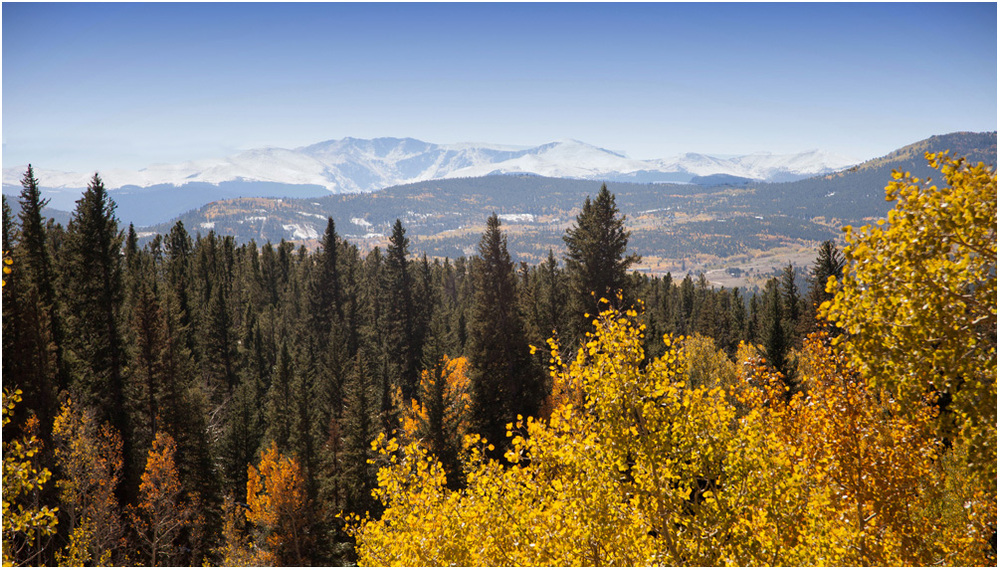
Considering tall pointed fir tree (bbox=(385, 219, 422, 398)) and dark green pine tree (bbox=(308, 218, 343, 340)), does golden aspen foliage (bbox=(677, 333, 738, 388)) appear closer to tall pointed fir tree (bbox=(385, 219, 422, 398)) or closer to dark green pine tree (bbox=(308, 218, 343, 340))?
tall pointed fir tree (bbox=(385, 219, 422, 398))

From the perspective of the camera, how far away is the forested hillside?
25.7ft

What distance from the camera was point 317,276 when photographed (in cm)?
6016

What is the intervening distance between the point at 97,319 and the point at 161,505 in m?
11.0

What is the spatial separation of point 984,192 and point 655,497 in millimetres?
6279

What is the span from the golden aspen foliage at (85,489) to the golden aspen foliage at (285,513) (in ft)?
27.3

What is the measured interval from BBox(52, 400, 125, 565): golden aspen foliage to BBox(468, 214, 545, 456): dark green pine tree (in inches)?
711

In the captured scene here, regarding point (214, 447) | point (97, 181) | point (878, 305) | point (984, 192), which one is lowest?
point (214, 447)

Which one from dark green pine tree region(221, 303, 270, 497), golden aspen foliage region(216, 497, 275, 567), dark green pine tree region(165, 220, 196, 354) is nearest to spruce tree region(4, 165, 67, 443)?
dark green pine tree region(165, 220, 196, 354)

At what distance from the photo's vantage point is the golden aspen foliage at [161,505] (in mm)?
28781

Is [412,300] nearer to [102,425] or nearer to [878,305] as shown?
[102,425]

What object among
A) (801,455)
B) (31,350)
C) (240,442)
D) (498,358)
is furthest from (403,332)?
(801,455)

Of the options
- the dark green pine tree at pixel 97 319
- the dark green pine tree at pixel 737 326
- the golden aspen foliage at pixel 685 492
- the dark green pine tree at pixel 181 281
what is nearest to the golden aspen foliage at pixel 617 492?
the golden aspen foliage at pixel 685 492

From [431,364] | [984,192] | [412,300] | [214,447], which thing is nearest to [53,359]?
[214,447]

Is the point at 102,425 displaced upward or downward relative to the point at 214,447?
upward
